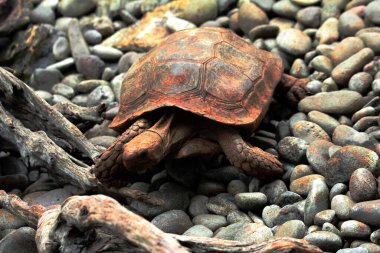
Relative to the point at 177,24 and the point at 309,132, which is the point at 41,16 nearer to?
the point at 177,24

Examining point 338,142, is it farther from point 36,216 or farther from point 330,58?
point 36,216

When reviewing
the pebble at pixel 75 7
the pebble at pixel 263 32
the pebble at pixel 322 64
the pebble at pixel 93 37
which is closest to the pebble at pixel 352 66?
the pebble at pixel 322 64

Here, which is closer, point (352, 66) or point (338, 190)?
point (338, 190)

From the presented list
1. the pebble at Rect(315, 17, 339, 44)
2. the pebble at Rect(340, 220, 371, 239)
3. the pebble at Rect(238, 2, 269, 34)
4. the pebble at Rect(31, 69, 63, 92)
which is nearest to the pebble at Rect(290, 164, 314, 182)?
the pebble at Rect(340, 220, 371, 239)

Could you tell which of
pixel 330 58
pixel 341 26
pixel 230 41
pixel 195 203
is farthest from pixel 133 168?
pixel 341 26

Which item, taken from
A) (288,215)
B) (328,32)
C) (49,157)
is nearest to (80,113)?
(49,157)

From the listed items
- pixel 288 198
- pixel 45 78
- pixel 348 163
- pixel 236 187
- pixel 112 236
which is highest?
pixel 112 236
